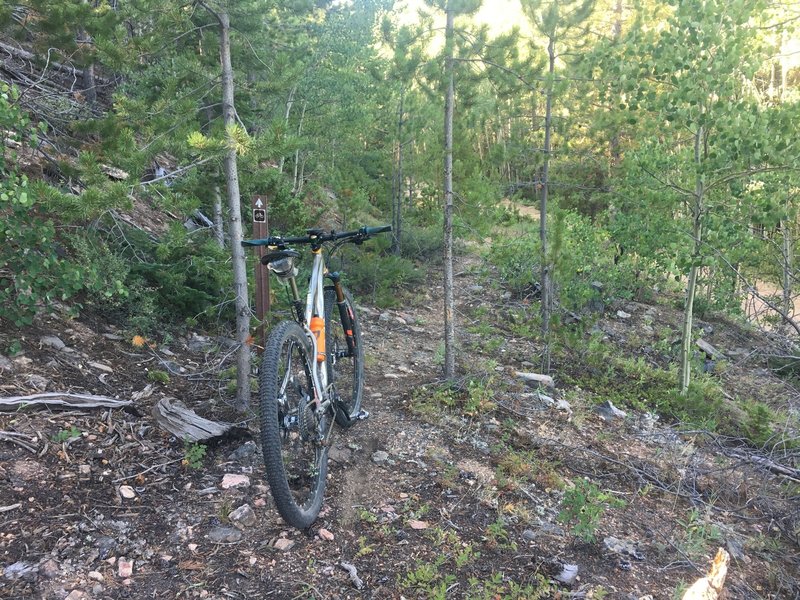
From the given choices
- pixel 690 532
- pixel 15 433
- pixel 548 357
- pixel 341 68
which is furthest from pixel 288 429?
pixel 341 68

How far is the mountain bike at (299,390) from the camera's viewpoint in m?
2.72

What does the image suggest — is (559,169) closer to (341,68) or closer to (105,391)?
(341,68)

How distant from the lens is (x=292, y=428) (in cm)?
305

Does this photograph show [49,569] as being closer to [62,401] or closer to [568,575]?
[62,401]

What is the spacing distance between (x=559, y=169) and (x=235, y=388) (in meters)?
5.53

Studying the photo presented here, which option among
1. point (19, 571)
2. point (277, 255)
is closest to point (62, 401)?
point (19, 571)

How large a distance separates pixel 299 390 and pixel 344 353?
1290 millimetres

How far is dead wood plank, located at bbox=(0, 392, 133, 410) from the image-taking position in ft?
11.8

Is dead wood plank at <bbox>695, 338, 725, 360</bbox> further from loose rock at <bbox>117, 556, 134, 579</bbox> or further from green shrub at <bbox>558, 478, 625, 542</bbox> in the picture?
loose rock at <bbox>117, 556, 134, 579</bbox>

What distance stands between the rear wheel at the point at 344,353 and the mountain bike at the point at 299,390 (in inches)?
0.6

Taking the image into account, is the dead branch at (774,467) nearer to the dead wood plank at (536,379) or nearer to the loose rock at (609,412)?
the loose rock at (609,412)

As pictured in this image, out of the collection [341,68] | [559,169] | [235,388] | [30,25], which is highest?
[341,68]

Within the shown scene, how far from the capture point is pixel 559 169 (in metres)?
7.63

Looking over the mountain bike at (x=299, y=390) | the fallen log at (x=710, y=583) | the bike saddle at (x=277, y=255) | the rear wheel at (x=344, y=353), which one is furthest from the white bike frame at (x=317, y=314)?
the fallen log at (x=710, y=583)
